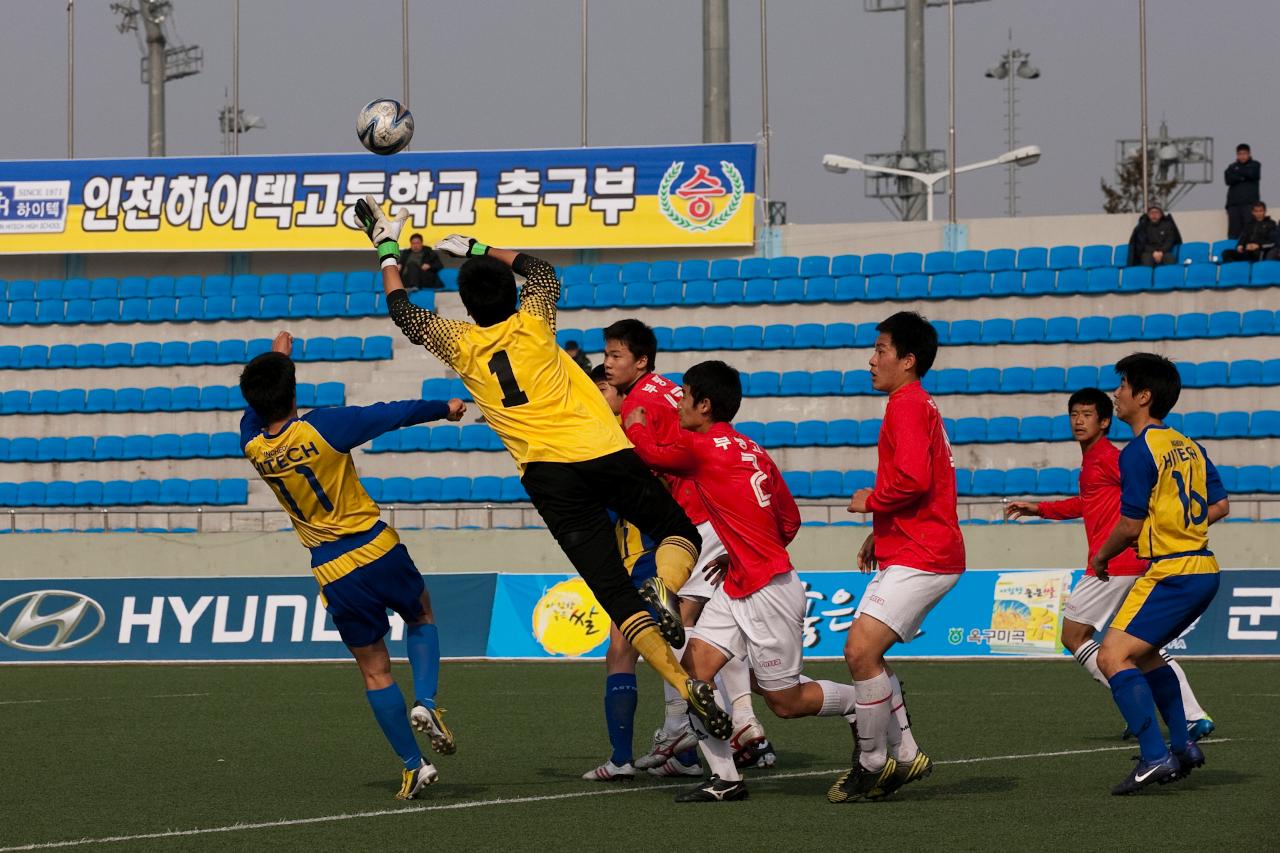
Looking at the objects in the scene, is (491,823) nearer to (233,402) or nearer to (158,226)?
(233,402)

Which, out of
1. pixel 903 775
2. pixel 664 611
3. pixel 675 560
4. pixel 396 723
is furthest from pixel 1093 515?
pixel 396 723

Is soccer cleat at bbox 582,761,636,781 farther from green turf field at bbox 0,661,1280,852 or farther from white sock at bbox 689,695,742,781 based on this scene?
white sock at bbox 689,695,742,781

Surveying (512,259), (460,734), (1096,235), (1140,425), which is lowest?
(460,734)

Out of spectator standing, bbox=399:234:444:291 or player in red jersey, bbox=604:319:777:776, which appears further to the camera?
spectator standing, bbox=399:234:444:291

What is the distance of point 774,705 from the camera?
7.83 metres

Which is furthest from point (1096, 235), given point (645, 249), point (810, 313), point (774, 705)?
point (774, 705)

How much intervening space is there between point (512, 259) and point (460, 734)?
4.17 metres

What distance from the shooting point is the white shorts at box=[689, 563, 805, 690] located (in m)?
7.77

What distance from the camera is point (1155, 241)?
947 inches

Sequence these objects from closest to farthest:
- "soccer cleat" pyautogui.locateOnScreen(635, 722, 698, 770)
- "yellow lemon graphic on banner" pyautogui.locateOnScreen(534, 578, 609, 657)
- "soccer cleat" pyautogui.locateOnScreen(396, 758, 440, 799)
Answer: "soccer cleat" pyautogui.locateOnScreen(396, 758, 440, 799) < "soccer cleat" pyautogui.locateOnScreen(635, 722, 698, 770) < "yellow lemon graphic on banner" pyautogui.locateOnScreen(534, 578, 609, 657)

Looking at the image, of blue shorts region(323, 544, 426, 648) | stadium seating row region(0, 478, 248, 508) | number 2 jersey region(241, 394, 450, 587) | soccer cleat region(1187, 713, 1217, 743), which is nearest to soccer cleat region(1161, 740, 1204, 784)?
soccer cleat region(1187, 713, 1217, 743)

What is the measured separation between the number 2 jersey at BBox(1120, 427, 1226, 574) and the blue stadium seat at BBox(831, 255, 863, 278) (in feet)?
58.0

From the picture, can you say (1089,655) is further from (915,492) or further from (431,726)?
(431,726)

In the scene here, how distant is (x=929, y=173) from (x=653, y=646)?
28.2 meters
